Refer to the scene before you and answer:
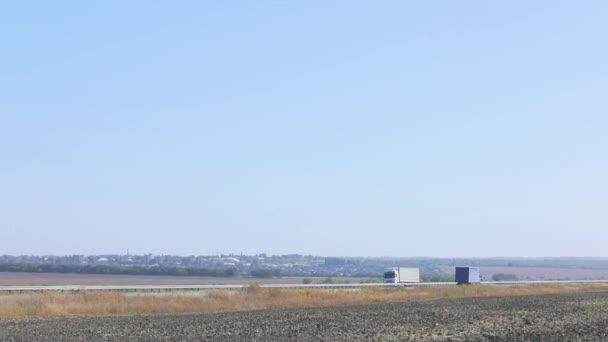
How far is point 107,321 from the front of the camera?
1614 inches

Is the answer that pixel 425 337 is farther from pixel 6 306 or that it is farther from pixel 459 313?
pixel 6 306

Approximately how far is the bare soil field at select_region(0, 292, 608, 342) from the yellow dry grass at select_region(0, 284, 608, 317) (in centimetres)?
562

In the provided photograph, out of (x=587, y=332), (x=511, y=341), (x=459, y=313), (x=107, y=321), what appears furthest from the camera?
(x=459, y=313)

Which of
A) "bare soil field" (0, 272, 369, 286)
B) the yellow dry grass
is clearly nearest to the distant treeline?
"bare soil field" (0, 272, 369, 286)

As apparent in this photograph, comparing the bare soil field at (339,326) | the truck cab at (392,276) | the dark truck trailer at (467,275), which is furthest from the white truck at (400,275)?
the bare soil field at (339,326)

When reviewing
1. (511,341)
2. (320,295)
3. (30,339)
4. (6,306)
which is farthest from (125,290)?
(511,341)

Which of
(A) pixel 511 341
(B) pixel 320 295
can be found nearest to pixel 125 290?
(B) pixel 320 295

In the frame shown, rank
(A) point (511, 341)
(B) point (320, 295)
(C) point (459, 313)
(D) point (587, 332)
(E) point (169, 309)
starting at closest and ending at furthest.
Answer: (A) point (511, 341)
(D) point (587, 332)
(C) point (459, 313)
(E) point (169, 309)
(B) point (320, 295)

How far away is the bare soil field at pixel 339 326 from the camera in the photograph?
32562mm

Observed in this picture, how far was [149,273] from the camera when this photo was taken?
15950 centimetres

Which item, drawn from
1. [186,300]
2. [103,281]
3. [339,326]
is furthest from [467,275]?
[339,326]

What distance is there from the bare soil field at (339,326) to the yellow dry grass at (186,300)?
562cm

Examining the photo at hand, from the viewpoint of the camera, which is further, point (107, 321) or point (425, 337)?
point (107, 321)

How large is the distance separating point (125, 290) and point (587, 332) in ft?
130
